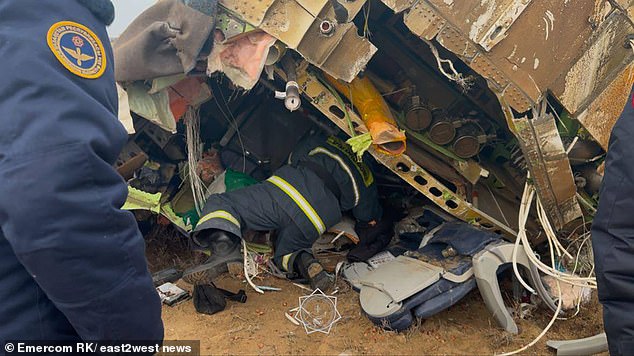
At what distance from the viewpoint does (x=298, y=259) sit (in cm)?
398

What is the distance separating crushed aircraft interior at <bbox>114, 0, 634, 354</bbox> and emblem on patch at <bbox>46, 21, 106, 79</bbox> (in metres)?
1.99

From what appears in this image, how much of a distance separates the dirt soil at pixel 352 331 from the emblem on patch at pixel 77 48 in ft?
7.30

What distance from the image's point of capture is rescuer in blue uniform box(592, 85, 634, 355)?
156 centimetres

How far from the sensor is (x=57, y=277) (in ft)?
3.96

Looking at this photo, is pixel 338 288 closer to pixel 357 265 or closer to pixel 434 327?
pixel 357 265

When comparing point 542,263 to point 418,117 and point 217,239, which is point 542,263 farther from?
point 217,239

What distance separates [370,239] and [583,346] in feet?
6.52

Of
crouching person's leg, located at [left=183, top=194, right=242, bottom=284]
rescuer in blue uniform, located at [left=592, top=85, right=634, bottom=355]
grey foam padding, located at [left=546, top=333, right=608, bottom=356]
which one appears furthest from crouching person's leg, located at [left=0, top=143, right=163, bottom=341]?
grey foam padding, located at [left=546, top=333, right=608, bottom=356]

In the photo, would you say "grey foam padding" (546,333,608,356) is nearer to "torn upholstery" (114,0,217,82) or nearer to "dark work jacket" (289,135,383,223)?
"dark work jacket" (289,135,383,223)

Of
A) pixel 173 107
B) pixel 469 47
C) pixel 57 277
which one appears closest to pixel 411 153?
pixel 469 47

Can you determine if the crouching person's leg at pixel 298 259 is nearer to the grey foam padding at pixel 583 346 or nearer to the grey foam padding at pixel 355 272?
the grey foam padding at pixel 355 272

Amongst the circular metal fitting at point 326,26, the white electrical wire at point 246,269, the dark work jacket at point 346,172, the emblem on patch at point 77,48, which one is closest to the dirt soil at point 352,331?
the white electrical wire at point 246,269

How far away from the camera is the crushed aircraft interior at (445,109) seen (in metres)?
3.14

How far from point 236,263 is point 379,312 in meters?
1.45
